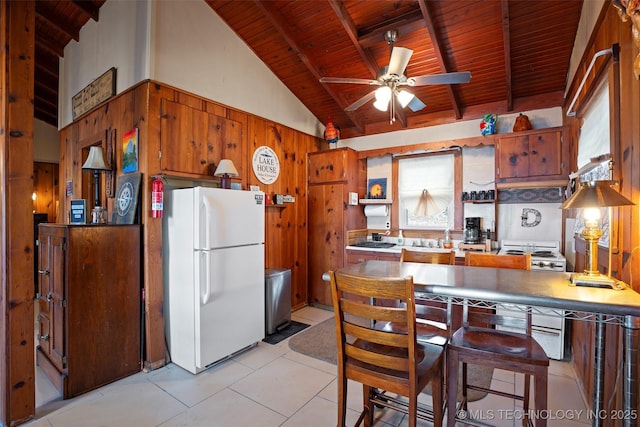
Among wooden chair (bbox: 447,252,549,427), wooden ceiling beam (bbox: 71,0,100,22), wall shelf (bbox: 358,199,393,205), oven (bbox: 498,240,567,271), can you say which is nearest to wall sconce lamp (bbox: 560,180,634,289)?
wooden chair (bbox: 447,252,549,427)

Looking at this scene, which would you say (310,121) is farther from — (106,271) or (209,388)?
(209,388)

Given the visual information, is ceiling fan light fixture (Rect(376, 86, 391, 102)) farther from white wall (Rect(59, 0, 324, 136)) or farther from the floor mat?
the floor mat

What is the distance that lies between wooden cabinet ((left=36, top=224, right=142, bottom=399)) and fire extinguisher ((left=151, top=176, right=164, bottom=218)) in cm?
23

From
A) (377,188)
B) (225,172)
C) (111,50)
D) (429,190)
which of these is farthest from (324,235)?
(111,50)

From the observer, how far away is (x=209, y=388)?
7.80 feet

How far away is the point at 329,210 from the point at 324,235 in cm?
38

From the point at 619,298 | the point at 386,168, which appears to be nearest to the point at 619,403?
the point at 619,298

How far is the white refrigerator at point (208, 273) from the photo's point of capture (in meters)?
2.58

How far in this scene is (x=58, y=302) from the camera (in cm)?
241

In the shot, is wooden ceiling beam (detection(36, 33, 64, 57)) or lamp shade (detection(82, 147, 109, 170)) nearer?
lamp shade (detection(82, 147, 109, 170))

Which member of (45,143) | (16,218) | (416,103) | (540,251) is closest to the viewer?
(16,218)

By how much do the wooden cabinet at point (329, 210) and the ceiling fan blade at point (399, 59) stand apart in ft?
5.98

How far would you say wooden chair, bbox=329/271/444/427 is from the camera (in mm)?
1412

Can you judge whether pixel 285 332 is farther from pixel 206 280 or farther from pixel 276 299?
pixel 206 280
